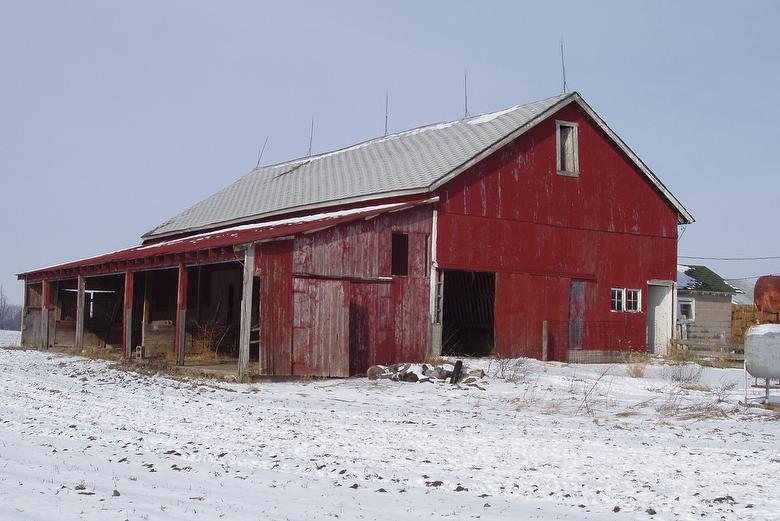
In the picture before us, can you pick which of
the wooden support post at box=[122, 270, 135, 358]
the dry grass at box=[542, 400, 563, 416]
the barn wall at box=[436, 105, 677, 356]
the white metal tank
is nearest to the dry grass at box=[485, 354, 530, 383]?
the dry grass at box=[542, 400, 563, 416]

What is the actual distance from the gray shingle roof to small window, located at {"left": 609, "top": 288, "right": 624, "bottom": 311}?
11.6ft

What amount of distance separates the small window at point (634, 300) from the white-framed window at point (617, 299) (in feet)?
0.86

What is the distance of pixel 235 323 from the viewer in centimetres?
2733

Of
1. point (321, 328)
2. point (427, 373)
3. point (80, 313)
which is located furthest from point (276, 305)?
point (80, 313)

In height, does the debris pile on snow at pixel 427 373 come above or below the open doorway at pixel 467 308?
below

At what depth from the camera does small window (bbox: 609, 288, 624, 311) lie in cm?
2509

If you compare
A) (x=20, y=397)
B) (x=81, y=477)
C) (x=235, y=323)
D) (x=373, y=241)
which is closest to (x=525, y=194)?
(x=373, y=241)

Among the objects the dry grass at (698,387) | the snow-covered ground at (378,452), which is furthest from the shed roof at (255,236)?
the dry grass at (698,387)

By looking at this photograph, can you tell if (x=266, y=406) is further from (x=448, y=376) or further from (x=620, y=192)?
(x=620, y=192)

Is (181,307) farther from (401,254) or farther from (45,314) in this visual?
(45,314)

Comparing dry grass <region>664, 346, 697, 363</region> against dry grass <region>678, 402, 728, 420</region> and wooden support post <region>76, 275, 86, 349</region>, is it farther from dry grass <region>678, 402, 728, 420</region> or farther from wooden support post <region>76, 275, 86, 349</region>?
wooden support post <region>76, 275, 86, 349</region>

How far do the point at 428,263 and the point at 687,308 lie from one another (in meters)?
17.7

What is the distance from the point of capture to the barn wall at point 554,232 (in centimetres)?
2248

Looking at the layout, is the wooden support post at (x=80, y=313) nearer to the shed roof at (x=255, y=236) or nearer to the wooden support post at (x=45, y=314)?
the shed roof at (x=255, y=236)
